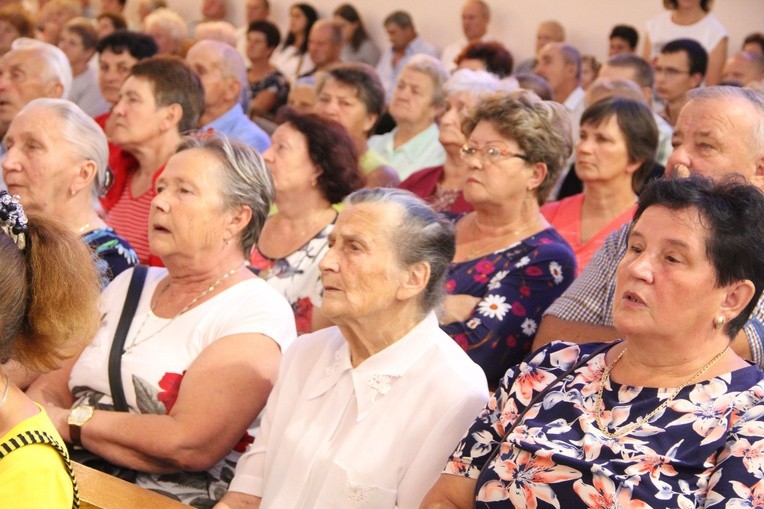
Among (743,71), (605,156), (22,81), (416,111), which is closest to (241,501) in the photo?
(605,156)

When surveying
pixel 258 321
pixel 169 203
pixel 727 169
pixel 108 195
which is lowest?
pixel 108 195

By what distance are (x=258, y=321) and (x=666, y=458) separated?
1.25 m

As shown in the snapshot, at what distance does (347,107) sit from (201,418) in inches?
106

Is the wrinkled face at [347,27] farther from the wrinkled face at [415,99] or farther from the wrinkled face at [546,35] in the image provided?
the wrinkled face at [415,99]

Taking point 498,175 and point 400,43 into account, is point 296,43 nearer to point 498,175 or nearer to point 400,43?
point 400,43

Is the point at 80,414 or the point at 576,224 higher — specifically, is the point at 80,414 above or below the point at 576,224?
below

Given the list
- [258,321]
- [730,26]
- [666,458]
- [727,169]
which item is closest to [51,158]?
[258,321]

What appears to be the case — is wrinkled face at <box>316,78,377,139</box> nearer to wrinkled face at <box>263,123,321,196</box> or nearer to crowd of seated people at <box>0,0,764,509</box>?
crowd of seated people at <box>0,0,764,509</box>

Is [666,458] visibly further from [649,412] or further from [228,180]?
[228,180]

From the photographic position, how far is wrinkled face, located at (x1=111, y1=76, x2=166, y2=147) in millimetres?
4535

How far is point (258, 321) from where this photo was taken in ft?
9.56

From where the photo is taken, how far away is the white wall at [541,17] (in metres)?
6.92

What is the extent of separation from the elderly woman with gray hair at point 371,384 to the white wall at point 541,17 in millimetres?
4881

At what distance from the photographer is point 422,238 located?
2676 mm
